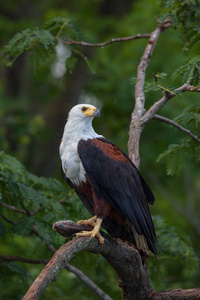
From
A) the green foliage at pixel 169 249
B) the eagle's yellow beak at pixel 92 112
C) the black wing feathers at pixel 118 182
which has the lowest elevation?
the green foliage at pixel 169 249

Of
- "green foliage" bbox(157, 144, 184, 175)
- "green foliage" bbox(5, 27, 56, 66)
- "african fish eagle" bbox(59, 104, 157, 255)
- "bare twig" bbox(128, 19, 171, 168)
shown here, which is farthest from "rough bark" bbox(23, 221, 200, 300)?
"green foliage" bbox(5, 27, 56, 66)

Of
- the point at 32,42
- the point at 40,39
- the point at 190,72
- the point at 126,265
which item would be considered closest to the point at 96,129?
the point at 32,42

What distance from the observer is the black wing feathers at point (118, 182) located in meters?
4.13

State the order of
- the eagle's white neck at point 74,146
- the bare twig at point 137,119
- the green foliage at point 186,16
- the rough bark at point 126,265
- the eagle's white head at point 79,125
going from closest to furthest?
the rough bark at point 126,265, the eagle's white neck at point 74,146, the eagle's white head at point 79,125, the bare twig at point 137,119, the green foliage at point 186,16

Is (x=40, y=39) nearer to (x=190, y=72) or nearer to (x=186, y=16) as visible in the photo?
(x=186, y=16)

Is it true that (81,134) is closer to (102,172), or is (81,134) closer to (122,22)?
(102,172)

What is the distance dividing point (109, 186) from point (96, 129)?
627cm

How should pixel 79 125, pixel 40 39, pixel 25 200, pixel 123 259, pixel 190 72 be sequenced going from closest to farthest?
pixel 123 259 < pixel 190 72 < pixel 79 125 < pixel 25 200 < pixel 40 39

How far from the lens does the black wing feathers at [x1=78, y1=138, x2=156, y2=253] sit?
4129 millimetres

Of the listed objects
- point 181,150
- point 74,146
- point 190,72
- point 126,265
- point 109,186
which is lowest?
point 126,265

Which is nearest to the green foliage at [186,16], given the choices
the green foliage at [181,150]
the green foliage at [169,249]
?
the green foliage at [181,150]

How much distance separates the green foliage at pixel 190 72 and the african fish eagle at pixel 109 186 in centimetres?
89

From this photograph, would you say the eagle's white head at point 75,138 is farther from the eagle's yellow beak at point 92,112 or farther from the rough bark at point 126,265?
the rough bark at point 126,265

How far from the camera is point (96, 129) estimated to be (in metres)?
10.4
